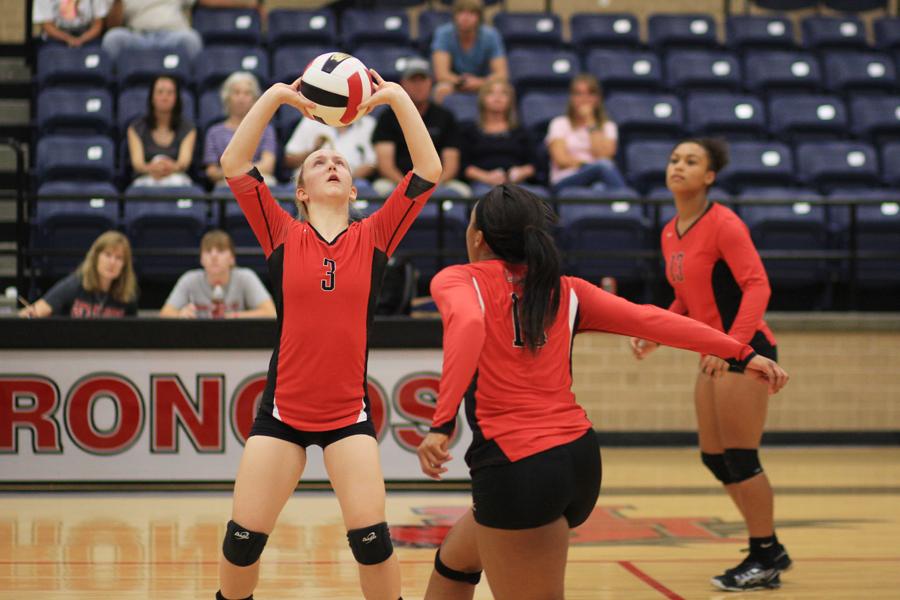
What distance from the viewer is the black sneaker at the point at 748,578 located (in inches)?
193

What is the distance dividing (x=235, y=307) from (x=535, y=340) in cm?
443

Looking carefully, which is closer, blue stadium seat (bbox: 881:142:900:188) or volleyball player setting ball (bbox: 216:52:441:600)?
volleyball player setting ball (bbox: 216:52:441:600)

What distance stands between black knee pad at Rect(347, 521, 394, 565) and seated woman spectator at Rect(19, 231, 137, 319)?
3715mm

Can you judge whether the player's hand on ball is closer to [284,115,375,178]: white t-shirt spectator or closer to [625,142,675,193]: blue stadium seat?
[284,115,375,178]: white t-shirt spectator

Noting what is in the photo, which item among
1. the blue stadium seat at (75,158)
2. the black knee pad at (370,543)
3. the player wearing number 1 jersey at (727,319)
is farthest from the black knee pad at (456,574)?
the blue stadium seat at (75,158)

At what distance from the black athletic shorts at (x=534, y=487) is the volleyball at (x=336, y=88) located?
4.79 feet

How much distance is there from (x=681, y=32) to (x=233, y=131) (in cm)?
497

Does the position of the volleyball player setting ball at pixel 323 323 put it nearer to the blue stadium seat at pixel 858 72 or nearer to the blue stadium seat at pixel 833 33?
the blue stadium seat at pixel 858 72

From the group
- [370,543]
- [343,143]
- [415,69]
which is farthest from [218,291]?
[370,543]

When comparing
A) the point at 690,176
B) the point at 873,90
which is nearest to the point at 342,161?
the point at 690,176

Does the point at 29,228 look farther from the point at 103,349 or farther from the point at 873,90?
the point at 873,90

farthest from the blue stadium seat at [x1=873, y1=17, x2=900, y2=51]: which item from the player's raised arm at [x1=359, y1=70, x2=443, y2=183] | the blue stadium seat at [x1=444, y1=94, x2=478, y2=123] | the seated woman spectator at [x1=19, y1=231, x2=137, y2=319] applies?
the player's raised arm at [x1=359, y1=70, x2=443, y2=183]

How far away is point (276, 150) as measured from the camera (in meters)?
9.42

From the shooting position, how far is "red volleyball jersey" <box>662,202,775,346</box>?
4.95 meters
